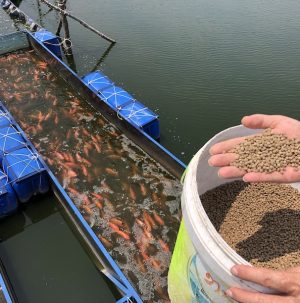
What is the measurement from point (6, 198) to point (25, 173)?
0.77m

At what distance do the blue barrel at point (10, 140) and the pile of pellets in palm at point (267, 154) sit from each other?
7.34 meters

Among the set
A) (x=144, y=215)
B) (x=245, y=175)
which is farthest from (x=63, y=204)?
(x=245, y=175)

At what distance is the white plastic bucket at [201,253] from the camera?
3.12m

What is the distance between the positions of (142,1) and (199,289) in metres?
19.9

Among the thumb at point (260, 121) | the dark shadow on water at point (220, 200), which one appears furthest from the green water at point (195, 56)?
the thumb at point (260, 121)

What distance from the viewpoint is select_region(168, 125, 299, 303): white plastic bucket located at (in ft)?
10.2

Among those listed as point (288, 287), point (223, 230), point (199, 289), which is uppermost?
point (288, 287)

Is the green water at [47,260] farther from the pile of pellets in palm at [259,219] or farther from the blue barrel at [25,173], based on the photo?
the pile of pellets in palm at [259,219]

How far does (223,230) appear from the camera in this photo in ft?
13.1

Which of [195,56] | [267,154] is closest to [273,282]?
[267,154]

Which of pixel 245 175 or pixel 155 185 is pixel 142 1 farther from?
pixel 245 175

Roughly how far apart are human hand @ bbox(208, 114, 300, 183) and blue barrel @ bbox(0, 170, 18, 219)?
6202 millimetres

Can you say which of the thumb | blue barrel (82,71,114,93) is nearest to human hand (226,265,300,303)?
the thumb

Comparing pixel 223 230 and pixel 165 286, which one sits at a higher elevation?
pixel 223 230
